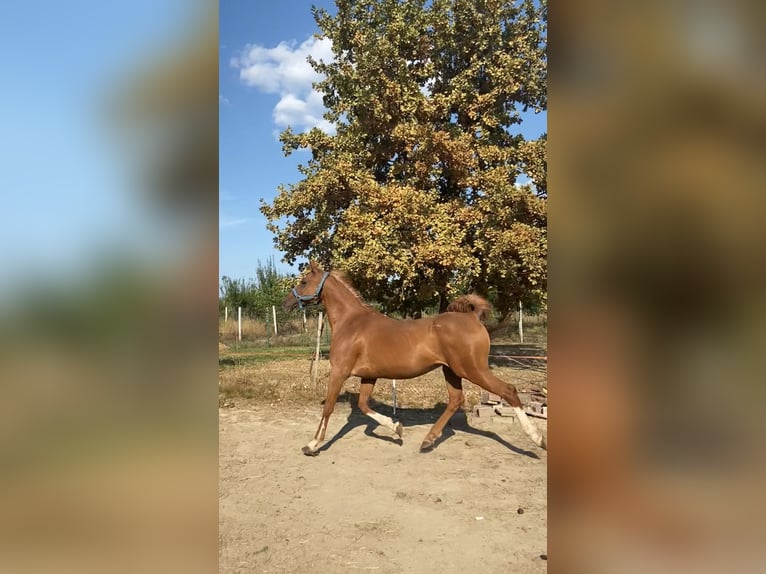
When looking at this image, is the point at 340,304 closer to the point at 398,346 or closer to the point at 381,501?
the point at 398,346

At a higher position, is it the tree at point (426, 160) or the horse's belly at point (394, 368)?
the tree at point (426, 160)

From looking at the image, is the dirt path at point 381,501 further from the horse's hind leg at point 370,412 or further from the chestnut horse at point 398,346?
the chestnut horse at point 398,346

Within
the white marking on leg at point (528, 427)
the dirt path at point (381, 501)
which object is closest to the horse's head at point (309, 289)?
the dirt path at point (381, 501)

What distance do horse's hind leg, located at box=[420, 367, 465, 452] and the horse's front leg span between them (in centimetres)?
116

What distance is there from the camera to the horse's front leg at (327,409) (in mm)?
5324

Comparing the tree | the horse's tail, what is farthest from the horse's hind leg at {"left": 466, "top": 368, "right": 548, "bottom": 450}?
the tree

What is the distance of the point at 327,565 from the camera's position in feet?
9.56

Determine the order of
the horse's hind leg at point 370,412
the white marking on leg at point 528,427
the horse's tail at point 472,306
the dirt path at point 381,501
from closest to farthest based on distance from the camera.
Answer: the dirt path at point 381,501, the white marking on leg at point 528,427, the horse's tail at point 472,306, the horse's hind leg at point 370,412

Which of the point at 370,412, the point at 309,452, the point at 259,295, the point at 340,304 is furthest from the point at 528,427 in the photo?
the point at 259,295

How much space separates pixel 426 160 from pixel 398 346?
5.01 m

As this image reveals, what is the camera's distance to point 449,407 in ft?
18.3

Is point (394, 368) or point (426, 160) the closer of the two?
point (394, 368)

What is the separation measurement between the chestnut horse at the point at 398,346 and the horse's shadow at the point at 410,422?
0.44 metres
